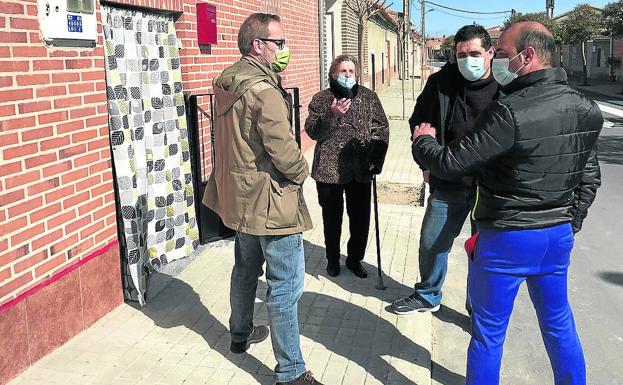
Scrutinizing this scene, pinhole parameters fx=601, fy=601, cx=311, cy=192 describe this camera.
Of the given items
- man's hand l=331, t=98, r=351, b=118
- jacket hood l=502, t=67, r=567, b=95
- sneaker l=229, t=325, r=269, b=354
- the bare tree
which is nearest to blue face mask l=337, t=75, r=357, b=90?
man's hand l=331, t=98, r=351, b=118

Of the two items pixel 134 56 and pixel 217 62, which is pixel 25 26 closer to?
pixel 134 56

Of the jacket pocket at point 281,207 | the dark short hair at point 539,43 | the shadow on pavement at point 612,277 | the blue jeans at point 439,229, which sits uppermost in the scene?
the dark short hair at point 539,43

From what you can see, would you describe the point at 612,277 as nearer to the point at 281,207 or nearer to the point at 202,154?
the point at 281,207

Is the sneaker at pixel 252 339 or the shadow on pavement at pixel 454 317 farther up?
the sneaker at pixel 252 339

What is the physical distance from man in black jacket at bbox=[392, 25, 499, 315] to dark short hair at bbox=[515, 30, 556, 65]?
1.03 meters

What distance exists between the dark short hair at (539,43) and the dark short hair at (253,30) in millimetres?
1235

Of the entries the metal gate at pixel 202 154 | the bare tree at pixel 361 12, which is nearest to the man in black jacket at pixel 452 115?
the metal gate at pixel 202 154

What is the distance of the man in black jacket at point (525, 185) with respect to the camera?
2586 millimetres

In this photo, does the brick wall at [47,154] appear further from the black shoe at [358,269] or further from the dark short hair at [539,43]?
the dark short hair at [539,43]

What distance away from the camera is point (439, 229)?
406 centimetres

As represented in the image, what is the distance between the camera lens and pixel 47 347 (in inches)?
138

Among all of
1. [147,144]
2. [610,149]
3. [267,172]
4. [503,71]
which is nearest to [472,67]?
[503,71]

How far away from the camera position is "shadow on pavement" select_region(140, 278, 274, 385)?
354 centimetres

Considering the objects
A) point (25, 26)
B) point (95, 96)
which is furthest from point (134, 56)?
point (25, 26)
